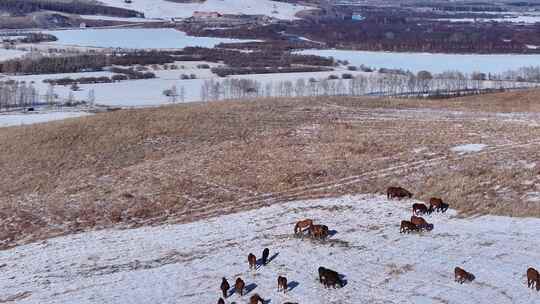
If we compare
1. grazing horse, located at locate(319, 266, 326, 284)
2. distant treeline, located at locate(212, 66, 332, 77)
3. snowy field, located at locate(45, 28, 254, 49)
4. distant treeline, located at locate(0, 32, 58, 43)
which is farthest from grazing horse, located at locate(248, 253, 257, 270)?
distant treeline, located at locate(0, 32, 58, 43)

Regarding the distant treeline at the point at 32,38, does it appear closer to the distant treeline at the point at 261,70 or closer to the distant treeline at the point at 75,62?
the distant treeline at the point at 75,62

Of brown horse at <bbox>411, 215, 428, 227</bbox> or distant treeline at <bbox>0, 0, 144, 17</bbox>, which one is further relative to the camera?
distant treeline at <bbox>0, 0, 144, 17</bbox>

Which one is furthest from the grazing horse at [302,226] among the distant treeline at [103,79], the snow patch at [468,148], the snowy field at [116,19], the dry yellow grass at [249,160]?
the snowy field at [116,19]

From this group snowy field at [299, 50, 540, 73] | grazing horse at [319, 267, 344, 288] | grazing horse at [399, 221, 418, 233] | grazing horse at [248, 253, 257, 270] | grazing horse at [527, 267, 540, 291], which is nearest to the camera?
grazing horse at [527, 267, 540, 291]

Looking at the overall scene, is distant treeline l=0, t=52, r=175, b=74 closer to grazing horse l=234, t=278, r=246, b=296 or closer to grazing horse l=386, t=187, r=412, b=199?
grazing horse l=386, t=187, r=412, b=199

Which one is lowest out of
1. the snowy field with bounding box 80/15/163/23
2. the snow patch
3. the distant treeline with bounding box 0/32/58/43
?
the snow patch

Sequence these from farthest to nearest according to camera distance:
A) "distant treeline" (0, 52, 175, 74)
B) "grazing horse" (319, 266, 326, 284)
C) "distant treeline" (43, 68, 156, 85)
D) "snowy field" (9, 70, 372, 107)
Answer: "distant treeline" (0, 52, 175, 74), "distant treeline" (43, 68, 156, 85), "snowy field" (9, 70, 372, 107), "grazing horse" (319, 266, 326, 284)
